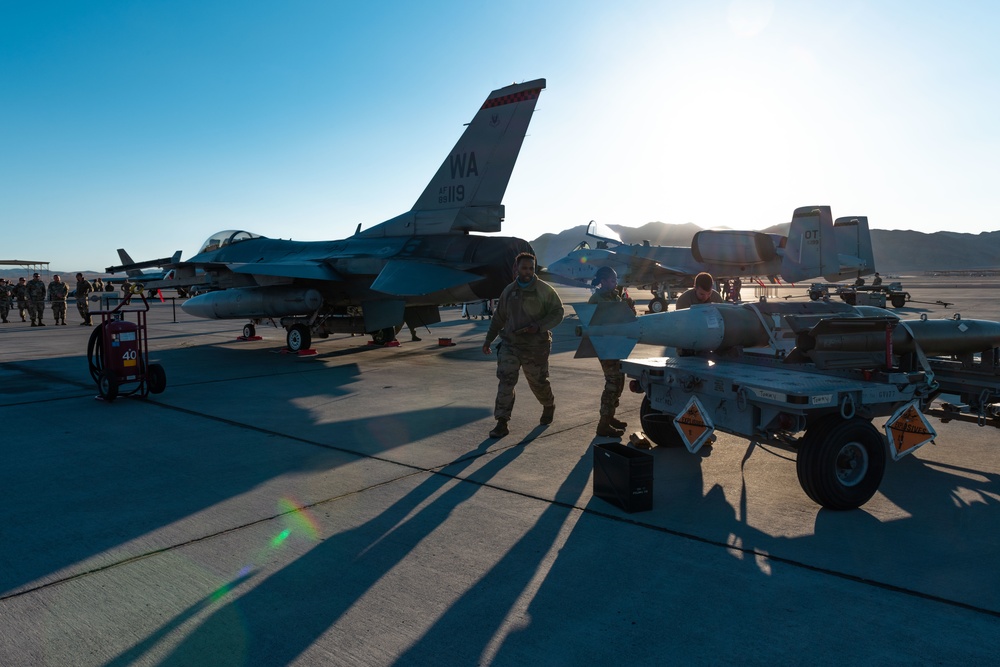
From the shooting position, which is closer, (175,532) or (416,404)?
(175,532)

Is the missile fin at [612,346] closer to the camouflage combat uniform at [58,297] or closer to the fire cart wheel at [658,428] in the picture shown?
the fire cart wheel at [658,428]

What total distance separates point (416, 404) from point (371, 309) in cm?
554

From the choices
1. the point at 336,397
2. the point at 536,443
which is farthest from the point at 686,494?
the point at 336,397

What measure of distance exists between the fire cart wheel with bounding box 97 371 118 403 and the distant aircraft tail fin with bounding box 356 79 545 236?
6614 mm

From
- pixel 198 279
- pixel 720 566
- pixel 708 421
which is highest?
pixel 198 279

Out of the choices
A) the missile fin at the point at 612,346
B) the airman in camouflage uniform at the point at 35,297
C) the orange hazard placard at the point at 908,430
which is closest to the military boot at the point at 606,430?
the missile fin at the point at 612,346

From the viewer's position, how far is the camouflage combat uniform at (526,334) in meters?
7.15

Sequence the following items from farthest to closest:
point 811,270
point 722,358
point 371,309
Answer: point 811,270 < point 371,309 < point 722,358

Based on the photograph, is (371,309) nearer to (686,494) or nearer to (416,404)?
(416,404)

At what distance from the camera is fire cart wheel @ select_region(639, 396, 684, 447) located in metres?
6.33

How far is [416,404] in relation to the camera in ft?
28.6

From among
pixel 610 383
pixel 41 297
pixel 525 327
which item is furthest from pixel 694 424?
pixel 41 297

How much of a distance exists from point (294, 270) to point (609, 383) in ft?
28.0

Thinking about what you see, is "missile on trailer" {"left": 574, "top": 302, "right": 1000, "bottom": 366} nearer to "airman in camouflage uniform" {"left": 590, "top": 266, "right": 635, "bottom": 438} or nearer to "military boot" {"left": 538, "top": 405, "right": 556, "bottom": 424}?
"airman in camouflage uniform" {"left": 590, "top": 266, "right": 635, "bottom": 438}
